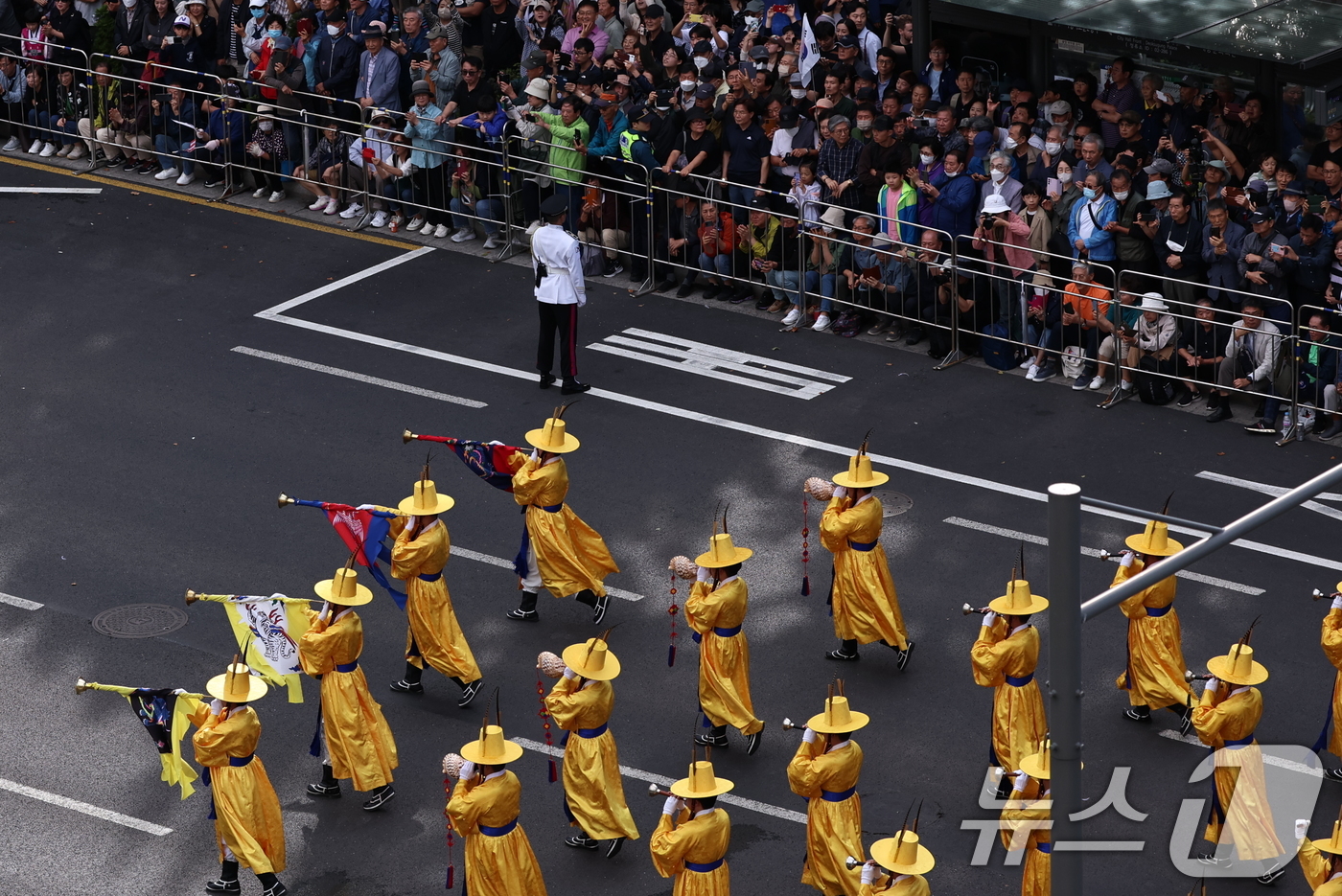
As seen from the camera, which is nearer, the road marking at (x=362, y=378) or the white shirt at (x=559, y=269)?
the white shirt at (x=559, y=269)

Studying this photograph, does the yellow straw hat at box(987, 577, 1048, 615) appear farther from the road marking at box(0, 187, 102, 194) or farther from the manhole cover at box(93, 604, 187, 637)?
the road marking at box(0, 187, 102, 194)

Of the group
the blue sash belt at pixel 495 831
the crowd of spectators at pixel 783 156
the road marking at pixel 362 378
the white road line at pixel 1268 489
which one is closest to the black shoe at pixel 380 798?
the blue sash belt at pixel 495 831

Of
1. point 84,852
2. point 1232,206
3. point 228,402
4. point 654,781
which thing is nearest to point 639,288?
point 228,402

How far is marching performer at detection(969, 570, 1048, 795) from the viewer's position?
42.0 ft

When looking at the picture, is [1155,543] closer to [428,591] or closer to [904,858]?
[904,858]

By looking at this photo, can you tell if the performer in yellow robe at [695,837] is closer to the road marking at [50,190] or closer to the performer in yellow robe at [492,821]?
the performer in yellow robe at [492,821]

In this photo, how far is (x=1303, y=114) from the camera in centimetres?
1892

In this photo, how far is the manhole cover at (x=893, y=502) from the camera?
1647cm

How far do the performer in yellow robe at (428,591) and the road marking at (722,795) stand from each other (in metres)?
0.67

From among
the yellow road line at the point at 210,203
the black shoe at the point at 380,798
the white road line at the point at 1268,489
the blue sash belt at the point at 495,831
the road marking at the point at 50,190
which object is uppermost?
the yellow road line at the point at 210,203

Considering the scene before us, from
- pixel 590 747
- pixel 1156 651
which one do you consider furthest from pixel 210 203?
pixel 1156 651

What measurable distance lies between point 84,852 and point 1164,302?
9.81 meters

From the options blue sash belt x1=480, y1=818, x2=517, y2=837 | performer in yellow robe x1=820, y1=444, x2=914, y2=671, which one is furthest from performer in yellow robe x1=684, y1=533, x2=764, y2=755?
blue sash belt x1=480, y1=818, x2=517, y2=837

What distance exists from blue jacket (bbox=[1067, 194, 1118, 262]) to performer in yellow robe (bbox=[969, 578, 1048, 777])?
5.77 meters
